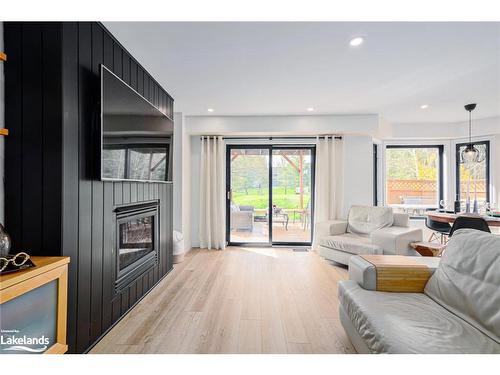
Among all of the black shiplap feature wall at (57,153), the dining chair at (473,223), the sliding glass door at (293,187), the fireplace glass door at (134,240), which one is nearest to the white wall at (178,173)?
the fireplace glass door at (134,240)

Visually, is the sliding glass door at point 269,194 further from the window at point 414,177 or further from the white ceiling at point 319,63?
the window at point 414,177

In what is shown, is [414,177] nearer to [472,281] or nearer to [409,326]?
[472,281]

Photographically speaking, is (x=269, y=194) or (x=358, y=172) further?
(x=269, y=194)

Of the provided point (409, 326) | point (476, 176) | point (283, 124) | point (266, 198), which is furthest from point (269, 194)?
point (476, 176)

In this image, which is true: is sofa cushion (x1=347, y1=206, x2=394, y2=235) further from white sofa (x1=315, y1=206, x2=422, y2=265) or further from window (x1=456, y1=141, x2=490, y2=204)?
window (x1=456, y1=141, x2=490, y2=204)

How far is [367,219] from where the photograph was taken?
4.13m

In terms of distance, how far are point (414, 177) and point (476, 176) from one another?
42.0 inches

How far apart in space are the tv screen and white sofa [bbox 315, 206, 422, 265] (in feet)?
8.82

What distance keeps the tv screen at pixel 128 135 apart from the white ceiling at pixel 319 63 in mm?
503

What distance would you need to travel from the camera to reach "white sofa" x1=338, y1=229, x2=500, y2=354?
125 centimetres

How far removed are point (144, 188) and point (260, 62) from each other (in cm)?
179

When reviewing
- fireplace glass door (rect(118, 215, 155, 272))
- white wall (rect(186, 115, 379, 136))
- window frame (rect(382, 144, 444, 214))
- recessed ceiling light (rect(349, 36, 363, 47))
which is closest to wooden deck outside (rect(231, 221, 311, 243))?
white wall (rect(186, 115, 379, 136))

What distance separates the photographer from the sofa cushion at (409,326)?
121 centimetres
